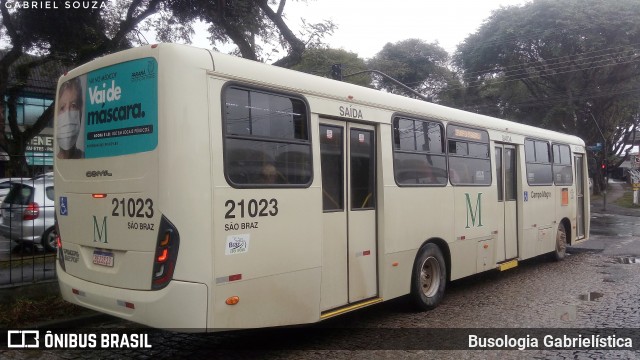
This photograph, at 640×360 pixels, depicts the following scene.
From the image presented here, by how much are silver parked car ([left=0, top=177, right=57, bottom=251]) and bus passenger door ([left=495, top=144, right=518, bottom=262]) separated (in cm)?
758

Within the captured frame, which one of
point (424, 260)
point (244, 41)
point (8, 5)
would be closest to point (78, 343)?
point (424, 260)

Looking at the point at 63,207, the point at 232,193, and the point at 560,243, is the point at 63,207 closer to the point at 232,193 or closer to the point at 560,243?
the point at 232,193

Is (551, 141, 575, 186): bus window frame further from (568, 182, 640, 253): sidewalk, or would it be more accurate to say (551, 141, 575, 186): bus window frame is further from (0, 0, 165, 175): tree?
(0, 0, 165, 175): tree

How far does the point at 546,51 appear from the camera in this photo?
106 feet

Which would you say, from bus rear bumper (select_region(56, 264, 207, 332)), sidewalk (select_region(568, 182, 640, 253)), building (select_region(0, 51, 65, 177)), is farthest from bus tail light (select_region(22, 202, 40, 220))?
building (select_region(0, 51, 65, 177))

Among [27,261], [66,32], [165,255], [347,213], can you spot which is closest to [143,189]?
[165,255]

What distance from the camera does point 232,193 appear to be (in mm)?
4703

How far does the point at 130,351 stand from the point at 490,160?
21.4 ft

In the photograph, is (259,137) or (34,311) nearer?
(259,137)

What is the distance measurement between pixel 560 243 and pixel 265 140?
369 inches

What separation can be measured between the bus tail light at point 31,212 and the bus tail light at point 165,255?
5558 mm

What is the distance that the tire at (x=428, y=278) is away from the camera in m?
7.19

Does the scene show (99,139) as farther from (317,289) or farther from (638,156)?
(638,156)

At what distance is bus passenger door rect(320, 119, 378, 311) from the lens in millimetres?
5809
